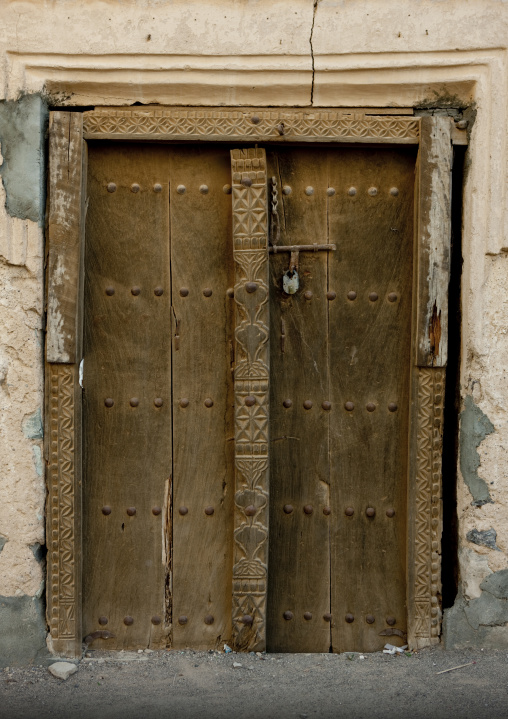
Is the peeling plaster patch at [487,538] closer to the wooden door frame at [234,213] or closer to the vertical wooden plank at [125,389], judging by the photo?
the wooden door frame at [234,213]

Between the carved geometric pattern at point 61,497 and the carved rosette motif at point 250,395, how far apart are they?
572 millimetres

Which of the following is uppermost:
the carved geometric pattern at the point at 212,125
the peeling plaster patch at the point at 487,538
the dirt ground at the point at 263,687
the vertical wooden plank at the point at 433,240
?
the carved geometric pattern at the point at 212,125

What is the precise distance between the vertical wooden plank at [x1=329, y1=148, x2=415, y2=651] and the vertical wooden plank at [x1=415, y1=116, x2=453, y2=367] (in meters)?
0.11

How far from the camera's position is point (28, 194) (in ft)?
8.13

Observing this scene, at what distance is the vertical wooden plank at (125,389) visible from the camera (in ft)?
8.60

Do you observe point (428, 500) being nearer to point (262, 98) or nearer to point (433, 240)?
point (433, 240)

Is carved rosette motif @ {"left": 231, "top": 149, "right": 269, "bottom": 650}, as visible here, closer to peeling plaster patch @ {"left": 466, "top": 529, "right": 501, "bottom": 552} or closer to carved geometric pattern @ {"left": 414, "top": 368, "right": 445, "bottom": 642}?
carved geometric pattern @ {"left": 414, "top": 368, "right": 445, "bottom": 642}

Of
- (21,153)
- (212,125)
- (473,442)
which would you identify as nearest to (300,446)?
(473,442)

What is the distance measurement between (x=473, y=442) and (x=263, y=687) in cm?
109

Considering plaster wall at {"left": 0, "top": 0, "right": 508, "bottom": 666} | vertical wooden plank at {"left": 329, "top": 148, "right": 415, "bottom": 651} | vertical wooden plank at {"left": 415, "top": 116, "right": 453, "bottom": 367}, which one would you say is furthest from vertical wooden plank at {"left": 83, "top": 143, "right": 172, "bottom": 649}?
vertical wooden plank at {"left": 415, "top": 116, "right": 453, "bottom": 367}

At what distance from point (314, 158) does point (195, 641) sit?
1.81m

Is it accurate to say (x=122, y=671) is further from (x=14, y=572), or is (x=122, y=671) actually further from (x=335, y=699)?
(x=335, y=699)

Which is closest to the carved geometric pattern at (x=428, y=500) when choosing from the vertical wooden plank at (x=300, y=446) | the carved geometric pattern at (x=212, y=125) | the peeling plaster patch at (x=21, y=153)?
the vertical wooden plank at (x=300, y=446)

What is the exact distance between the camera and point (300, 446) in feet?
8.77
